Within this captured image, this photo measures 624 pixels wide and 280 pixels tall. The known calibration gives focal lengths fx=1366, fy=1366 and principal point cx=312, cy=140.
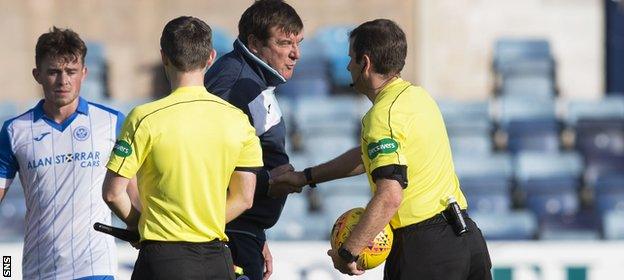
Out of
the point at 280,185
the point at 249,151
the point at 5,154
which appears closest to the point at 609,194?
the point at 280,185

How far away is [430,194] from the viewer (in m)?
5.71

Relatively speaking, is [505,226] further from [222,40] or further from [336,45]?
[222,40]

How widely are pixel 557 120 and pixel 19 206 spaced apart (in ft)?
17.7

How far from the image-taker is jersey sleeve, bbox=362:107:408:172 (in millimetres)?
5445

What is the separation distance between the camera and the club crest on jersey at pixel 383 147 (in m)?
5.45

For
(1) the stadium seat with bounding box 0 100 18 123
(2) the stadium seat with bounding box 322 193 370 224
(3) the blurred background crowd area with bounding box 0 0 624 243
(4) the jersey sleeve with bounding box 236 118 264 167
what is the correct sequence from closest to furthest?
(4) the jersey sleeve with bounding box 236 118 264 167
(2) the stadium seat with bounding box 322 193 370 224
(1) the stadium seat with bounding box 0 100 18 123
(3) the blurred background crowd area with bounding box 0 0 624 243

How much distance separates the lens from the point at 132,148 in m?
5.11

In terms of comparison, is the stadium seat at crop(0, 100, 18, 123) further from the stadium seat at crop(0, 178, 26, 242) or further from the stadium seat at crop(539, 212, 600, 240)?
the stadium seat at crop(539, 212, 600, 240)

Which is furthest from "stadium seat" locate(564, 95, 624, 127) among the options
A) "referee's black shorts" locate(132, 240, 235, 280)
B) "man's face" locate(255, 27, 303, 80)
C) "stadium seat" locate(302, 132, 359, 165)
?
"referee's black shorts" locate(132, 240, 235, 280)

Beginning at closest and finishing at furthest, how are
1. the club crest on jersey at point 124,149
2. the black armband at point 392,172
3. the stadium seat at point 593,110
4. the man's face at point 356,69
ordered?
the club crest on jersey at point 124,149 < the black armband at point 392,172 < the man's face at point 356,69 < the stadium seat at point 593,110

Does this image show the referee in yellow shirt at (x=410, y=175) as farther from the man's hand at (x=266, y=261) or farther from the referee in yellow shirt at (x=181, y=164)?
the man's hand at (x=266, y=261)

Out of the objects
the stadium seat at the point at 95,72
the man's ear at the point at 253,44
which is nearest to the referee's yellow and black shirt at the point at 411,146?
the man's ear at the point at 253,44

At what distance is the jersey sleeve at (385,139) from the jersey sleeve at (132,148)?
0.93 metres

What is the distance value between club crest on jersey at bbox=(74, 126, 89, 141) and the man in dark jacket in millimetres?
601
